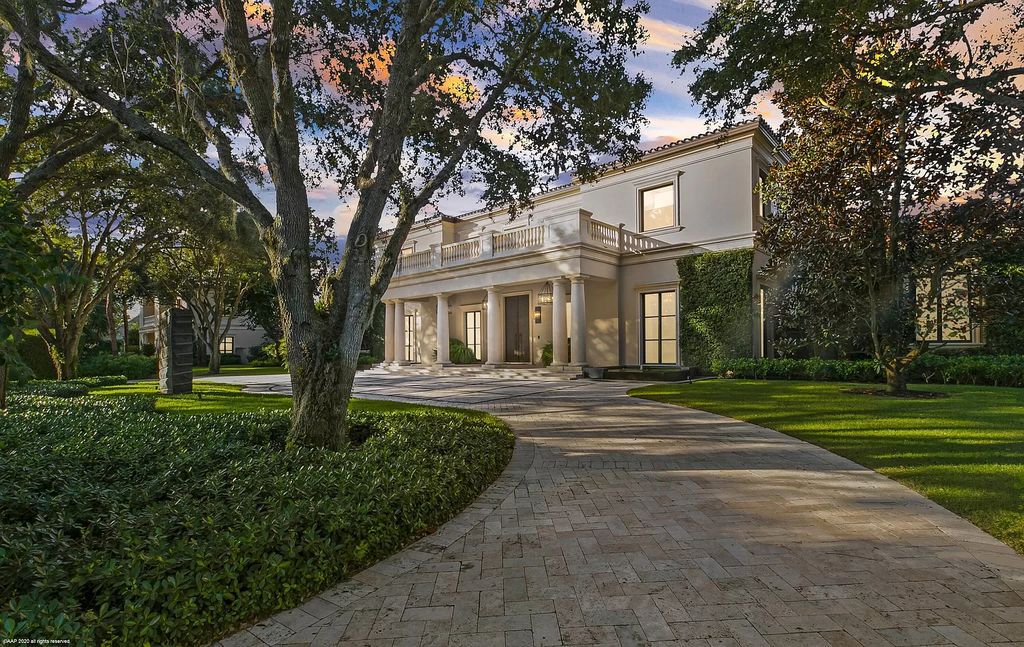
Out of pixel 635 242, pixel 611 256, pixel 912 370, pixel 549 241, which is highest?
pixel 635 242

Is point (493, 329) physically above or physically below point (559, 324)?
below

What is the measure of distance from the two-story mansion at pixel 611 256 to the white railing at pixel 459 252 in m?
0.05

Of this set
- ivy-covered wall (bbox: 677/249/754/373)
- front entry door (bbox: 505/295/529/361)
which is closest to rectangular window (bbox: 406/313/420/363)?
front entry door (bbox: 505/295/529/361)

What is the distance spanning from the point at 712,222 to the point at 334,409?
15338 millimetres

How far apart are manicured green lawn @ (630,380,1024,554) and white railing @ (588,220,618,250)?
6990 mm

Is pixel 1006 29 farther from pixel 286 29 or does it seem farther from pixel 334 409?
pixel 334 409

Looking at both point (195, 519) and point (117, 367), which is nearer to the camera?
point (195, 519)

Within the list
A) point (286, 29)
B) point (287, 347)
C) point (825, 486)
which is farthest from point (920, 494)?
point (286, 29)

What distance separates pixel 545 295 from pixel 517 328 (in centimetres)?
226

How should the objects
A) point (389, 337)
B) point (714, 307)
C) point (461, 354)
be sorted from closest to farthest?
point (714, 307)
point (461, 354)
point (389, 337)

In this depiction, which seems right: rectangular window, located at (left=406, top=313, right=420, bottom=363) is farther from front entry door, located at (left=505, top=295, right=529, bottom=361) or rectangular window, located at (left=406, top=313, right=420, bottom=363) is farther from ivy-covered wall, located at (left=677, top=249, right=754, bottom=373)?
ivy-covered wall, located at (left=677, top=249, right=754, bottom=373)

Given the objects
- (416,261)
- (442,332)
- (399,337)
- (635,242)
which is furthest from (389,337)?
(635,242)

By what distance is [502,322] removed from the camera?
20.6m

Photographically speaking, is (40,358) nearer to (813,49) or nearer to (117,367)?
(117,367)
